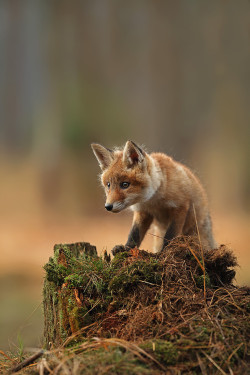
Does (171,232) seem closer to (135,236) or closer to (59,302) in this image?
(135,236)

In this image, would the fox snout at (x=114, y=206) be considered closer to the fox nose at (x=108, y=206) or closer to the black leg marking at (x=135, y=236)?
the fox nose at (x=108, y=206)

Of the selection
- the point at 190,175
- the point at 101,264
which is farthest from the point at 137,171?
the point at 101,264

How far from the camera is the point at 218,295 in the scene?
2877mm

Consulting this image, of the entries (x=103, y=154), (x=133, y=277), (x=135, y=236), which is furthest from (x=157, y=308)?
(x=103, y=154)

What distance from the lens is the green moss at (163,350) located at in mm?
2236

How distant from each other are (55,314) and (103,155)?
5.70 ft

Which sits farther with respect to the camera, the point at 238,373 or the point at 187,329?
the point at 187,329

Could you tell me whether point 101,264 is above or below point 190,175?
below

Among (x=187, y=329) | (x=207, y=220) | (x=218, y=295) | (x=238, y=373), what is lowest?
(x=238, y=373)

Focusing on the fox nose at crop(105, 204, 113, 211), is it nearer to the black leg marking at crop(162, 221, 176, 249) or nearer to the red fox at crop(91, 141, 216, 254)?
the red fox at crop(91, 141, 216, 254)

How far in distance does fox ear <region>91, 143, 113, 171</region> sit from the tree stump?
1.14 metres

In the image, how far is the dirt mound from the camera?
228cm

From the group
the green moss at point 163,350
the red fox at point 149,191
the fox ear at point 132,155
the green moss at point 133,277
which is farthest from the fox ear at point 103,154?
the green moss at point 163,350

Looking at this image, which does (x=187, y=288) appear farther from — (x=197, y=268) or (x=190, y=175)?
(x=190, y=175)
